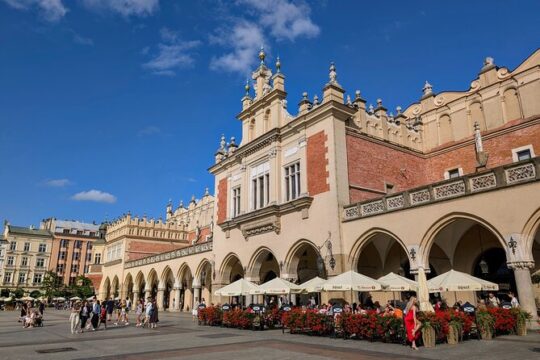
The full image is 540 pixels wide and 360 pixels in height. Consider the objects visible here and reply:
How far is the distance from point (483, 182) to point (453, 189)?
1.17 metres

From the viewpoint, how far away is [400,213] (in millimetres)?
17562

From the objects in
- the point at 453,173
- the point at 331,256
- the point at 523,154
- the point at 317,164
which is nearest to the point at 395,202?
the point at 331,256

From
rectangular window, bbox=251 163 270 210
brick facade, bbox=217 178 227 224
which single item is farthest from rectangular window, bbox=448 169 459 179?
brick facade, bbox=217 178 227 224

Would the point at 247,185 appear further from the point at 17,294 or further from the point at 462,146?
the point at 17,294

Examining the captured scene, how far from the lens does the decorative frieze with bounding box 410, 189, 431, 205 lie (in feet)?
54.9

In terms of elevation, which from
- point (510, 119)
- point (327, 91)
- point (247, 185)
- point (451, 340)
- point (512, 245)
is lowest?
point (451, 340)

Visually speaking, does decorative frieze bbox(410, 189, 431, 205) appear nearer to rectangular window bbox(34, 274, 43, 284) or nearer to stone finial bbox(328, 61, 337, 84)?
stone finial bbox(328, 61, 337, 84)

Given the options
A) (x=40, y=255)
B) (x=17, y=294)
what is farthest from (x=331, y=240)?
(x=40, y=255)

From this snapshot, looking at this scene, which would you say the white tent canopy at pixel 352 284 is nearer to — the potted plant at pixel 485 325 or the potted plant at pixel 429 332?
the potted plant at pixel 429 332

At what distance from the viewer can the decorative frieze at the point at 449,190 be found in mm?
15589

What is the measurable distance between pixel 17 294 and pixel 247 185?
183 feet

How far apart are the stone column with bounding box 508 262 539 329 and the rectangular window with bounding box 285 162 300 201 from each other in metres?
12.1

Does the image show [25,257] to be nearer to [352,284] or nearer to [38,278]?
[38,278]

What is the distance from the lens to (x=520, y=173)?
13.9m
